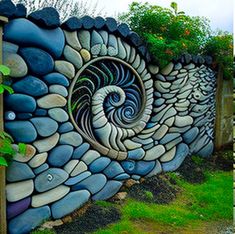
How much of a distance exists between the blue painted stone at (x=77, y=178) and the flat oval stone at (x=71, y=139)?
0.31m

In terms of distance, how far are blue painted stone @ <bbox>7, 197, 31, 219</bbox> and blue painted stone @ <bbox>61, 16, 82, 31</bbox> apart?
1.61 meters

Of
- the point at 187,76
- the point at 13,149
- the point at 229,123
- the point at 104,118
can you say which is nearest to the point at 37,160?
the point at 13,149

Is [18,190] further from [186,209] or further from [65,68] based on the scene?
[186,209]

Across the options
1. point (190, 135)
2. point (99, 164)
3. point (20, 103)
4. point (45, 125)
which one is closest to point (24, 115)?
point (20, 103)

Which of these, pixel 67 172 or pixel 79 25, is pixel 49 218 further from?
pixel 79 25

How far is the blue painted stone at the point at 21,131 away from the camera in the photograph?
3504mm

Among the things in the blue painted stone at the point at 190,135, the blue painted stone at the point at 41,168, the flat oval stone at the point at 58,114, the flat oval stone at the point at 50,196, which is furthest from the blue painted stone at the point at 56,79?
the blue painted stone at the point at 190,135

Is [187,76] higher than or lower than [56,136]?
higher

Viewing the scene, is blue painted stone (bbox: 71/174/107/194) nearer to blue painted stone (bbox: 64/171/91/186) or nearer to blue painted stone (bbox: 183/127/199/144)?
blue painted stone (bbox: 64/171/91/186)

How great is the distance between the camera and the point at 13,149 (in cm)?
349

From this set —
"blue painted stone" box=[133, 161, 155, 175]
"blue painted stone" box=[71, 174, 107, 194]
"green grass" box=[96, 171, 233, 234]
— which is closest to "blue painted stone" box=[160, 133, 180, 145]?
"blue painted stone" box=[133, 161, 155, 175]

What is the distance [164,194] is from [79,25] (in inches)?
82.5

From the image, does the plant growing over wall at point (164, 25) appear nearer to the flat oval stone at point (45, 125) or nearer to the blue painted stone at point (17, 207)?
the flat oval stone at point (45, 125)

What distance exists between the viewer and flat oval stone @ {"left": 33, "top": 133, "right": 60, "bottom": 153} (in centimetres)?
371
